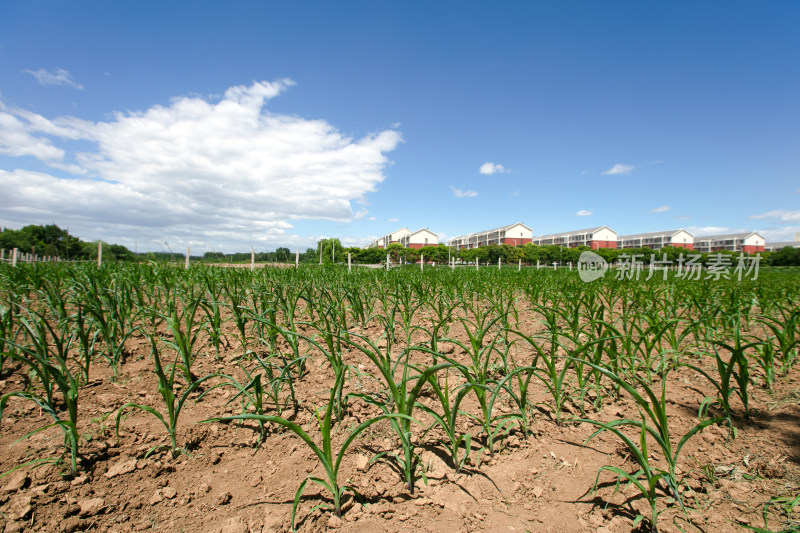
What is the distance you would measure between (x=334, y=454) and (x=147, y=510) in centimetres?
74

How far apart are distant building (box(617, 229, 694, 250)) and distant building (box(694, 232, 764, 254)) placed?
2550 mm

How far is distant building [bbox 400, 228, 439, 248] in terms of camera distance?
296 ft

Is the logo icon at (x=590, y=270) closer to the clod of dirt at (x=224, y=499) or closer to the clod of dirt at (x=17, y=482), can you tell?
the clod of dirt at (x=224, y=499)

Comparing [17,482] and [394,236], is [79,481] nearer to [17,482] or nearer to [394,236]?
[17,482]

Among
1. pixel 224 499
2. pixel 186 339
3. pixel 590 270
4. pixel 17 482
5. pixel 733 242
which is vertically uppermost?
pixel 733 242

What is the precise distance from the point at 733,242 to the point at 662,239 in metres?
13.7

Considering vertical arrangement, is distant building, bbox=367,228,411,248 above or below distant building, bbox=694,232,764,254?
above

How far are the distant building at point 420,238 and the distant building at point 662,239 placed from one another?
52361mm

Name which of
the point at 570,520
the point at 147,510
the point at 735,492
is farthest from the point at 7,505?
the point at 735,492

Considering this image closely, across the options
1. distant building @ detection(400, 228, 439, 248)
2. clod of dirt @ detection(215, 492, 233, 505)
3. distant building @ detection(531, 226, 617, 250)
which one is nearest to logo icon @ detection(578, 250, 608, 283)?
clod of dirt @ detection(215, 492, 233, 505)

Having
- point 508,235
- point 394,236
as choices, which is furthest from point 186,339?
point 394,236

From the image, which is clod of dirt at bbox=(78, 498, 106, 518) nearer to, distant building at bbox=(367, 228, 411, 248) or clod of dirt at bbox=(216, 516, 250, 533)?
clod of dirt at bbox=(216, 516, 250, 533)

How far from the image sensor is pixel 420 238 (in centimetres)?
9106

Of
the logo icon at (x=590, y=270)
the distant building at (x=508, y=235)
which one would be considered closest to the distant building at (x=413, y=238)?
the distant building at (x=508, y=235)
